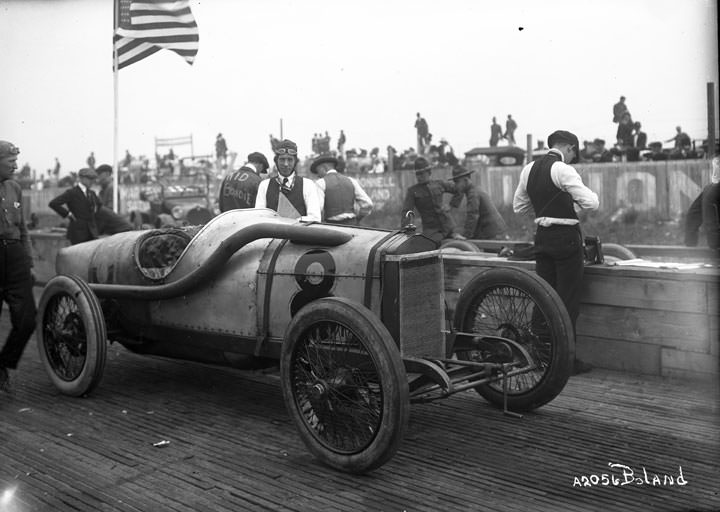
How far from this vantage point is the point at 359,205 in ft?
27.3

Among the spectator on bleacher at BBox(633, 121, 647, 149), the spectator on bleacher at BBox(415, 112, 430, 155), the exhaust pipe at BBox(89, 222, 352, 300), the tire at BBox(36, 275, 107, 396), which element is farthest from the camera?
the spectator on bleacher at BBox(415, 112, 430, 155)

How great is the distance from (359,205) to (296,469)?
4.67 m

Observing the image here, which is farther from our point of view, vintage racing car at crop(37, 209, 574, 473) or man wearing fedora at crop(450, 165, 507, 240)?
man wearing fedora at crop(450, 165, 507, 240)

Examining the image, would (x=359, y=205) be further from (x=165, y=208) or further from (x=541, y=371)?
(x=165, y=208)

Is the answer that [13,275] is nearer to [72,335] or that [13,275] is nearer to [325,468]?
[72,335]

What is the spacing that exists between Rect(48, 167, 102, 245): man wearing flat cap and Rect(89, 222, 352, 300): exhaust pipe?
4.15 meters

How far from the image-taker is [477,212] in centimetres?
927

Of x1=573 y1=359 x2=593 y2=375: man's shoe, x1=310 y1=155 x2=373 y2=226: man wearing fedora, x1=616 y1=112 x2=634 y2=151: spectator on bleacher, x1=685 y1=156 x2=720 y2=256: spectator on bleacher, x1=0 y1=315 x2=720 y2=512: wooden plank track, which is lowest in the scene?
x1=0 y1=315 x2=720 y2=512: wooden plank track

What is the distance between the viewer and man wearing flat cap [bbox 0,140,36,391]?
18.1 feet

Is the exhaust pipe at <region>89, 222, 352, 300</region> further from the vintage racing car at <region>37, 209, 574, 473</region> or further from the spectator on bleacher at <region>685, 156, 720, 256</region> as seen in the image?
the spectator on bleacher at <region>685, 156, 720, 256</region>

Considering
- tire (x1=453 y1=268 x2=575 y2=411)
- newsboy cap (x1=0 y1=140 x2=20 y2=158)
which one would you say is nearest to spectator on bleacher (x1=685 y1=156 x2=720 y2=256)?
tire (x1=453 y1=268 x2=575 y2=411)

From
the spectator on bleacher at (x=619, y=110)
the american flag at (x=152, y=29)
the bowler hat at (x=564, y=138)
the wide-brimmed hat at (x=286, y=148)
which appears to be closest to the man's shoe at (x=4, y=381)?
the wide-brimmed hat at (x=286, y=148)

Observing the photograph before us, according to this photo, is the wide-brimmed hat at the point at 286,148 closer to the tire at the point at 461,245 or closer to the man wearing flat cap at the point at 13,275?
the man wearing flat cap at the point at 13,275

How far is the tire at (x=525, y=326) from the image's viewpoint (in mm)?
4570
